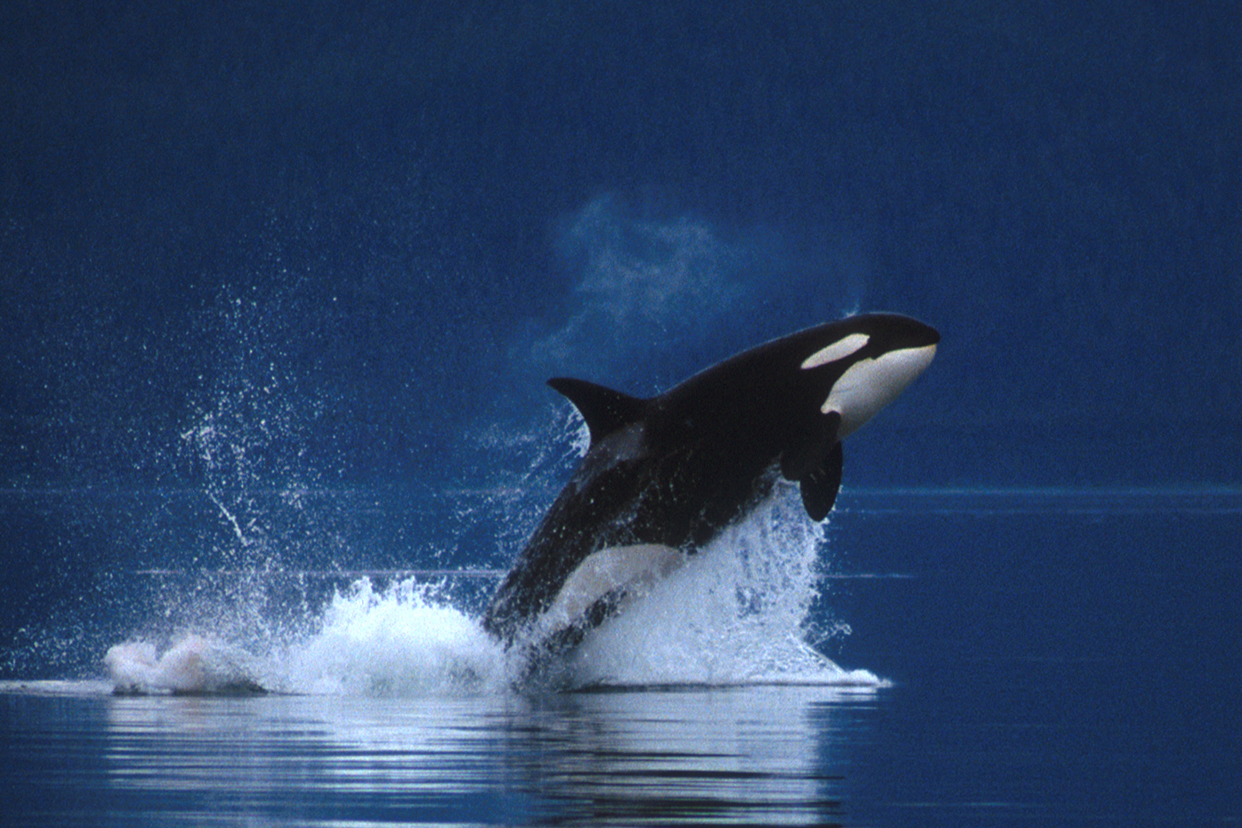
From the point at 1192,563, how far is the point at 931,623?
13.0 m

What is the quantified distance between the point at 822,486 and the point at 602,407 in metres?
1.66

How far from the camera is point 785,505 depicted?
47.1 ft

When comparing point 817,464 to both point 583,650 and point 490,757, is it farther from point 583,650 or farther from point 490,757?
point 490,757

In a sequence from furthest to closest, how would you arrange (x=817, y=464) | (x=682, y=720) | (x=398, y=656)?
(x=817, y=464), (x=398, y=656), (x=682, y=720)

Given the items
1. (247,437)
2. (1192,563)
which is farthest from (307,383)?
(1192,563)

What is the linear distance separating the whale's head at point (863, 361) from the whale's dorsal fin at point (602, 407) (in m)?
1.23

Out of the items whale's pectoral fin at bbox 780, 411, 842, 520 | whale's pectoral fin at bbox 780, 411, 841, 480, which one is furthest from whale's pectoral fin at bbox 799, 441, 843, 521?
whale's pectoral fin at bbox 780, 411, 841, 480

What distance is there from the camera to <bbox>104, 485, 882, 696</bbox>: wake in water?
1327 centimetres

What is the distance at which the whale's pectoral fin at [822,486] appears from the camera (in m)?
13.6

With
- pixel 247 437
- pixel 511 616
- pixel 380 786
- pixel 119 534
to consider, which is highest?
pixel 247 437

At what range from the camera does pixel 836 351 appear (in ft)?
44.4

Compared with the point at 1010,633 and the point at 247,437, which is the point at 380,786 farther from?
the point at 247,437

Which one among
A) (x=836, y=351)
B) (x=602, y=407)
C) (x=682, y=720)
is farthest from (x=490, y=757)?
(x=836, y=351)

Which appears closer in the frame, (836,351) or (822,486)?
(836,351)
